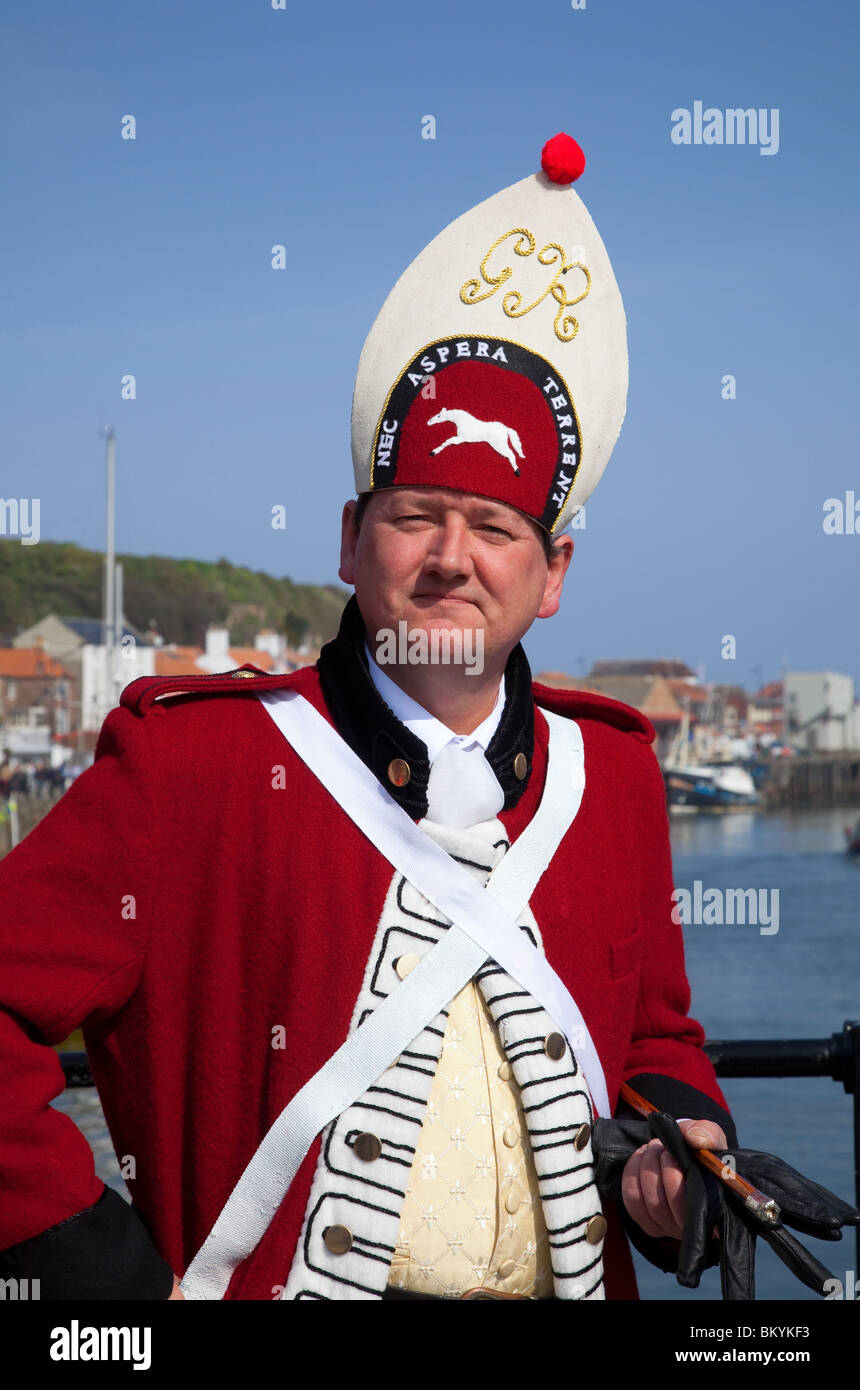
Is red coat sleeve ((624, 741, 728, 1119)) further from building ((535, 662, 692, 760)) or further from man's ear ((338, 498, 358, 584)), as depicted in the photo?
building ((535, 662, 692, 760))

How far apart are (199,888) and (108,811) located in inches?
8.7

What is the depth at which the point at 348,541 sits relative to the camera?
279 cm

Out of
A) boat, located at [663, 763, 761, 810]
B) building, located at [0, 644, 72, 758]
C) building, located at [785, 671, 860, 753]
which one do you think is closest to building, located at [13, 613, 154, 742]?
building, located at [0, 644, 72, 758]

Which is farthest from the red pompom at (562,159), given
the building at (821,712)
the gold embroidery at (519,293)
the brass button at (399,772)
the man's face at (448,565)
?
Answer: the building at (821,712)

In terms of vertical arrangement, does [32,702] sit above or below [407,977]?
below

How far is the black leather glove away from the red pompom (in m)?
1.67

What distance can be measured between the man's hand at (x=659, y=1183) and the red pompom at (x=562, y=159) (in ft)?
5.56

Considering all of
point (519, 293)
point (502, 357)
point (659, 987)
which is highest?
point (519, 293)

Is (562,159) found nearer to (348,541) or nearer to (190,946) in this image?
(348,541)

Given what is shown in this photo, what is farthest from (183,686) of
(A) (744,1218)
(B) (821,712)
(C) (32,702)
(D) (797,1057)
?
(B) (821,712)

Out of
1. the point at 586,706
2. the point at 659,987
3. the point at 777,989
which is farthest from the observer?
the point at 777,989

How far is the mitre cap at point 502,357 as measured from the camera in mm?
2654

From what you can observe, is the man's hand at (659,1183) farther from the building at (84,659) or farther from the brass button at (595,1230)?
the building at (84,659)

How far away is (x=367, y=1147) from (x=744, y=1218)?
2.06 feet
